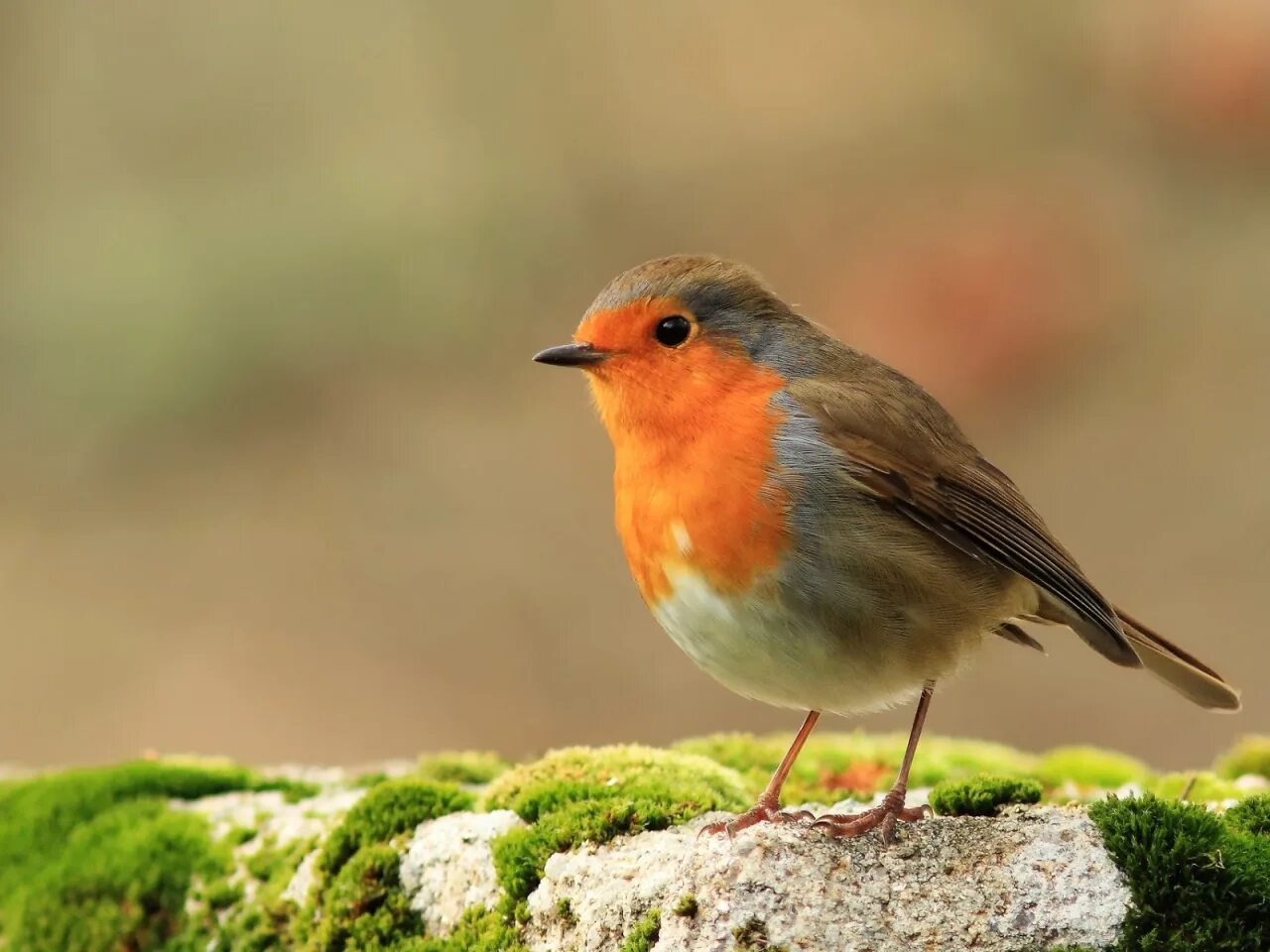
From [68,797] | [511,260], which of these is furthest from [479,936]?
[511,260]

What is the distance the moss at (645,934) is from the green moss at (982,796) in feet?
2.93

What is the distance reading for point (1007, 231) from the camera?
9.34 m

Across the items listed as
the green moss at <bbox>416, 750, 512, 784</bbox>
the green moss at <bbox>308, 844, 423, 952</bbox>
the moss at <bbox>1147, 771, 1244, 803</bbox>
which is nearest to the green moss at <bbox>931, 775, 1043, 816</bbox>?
the moss at <bbox>1147, 771, 1244, 803</bbox>

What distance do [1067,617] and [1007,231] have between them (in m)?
6.12

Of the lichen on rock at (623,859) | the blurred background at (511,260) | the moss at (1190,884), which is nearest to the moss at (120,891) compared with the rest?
the lichen on rock at (623,859)

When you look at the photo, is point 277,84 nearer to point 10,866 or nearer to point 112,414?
point 112,414

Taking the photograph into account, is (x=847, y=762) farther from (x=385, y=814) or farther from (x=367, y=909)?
(x=367, y=909)

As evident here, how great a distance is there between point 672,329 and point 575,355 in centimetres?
26

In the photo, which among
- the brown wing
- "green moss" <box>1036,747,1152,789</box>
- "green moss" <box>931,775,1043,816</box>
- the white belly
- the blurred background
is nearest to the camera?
the white belly

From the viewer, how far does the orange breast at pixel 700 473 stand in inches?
124

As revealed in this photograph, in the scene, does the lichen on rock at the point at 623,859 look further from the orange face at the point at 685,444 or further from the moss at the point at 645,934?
the orange face at the point at 685,444

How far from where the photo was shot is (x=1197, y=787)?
4078 mm

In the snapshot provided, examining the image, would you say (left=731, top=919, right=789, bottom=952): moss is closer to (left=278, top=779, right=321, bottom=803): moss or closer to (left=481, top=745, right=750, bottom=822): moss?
(left=481, top=745, right=750, bottom=822): moss

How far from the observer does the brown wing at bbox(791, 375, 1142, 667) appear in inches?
133
